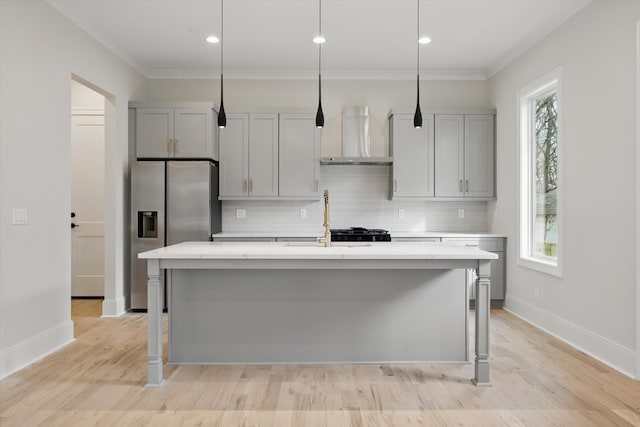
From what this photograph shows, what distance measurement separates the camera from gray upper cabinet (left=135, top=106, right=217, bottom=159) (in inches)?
195

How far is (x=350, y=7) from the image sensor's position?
3725mm

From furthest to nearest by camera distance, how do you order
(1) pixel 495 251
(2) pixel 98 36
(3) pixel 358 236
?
(1) pixel 495 251 < (3) pixel 358 236 < (2) pixel 98 36

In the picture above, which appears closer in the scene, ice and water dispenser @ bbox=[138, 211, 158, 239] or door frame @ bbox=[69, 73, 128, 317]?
door frame @ bbox=[69, 73, 128, 317]

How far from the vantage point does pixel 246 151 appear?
5156 millimetres

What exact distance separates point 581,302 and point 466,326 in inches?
44.0

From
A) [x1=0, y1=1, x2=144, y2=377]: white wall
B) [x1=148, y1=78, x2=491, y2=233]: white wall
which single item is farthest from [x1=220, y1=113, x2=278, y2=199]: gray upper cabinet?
[x1=0, y1=1, x2=144, y2=377]: white wall

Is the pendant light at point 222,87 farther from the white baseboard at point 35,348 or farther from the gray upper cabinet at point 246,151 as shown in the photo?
the white baseboard at point 35,348

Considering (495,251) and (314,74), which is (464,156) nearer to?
(495,251)

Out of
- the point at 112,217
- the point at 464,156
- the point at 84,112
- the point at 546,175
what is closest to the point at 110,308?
the point at 112,217

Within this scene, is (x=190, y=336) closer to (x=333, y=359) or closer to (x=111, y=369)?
(x=111, y=369)

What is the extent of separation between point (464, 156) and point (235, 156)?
2673 millimetres

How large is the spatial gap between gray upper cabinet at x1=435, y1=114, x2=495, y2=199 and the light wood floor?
2.23m

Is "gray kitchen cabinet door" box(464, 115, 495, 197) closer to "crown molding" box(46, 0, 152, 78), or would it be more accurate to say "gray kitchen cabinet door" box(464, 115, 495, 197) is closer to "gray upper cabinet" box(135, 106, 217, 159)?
"gray upper cabinet" box(135, 106, 217, 159)

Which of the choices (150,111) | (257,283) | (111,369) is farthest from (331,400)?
(150,111)
